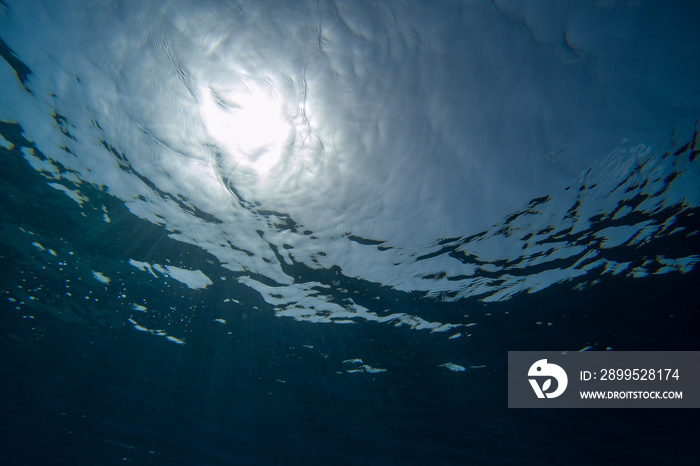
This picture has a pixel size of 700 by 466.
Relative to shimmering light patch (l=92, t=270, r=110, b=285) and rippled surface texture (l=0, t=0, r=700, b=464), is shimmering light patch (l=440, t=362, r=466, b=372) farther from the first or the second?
shimmering light patch (l=92, t=270, r=110, b=285)

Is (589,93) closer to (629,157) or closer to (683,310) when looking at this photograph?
(629,157)

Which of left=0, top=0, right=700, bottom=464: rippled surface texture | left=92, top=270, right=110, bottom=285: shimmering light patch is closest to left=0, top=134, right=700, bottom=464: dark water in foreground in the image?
left=0, top=0, right=700, bottom=464: rippled surface texture

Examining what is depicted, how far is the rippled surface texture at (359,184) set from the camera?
5410 mm

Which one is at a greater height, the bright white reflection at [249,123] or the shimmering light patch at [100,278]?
the bright white reflection at [249,123]

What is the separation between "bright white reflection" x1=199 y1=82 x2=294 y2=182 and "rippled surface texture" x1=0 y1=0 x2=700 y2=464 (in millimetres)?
45

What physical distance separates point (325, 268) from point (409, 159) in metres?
4.65

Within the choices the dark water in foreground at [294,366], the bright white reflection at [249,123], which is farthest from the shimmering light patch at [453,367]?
the bright white reflection at [249,123]

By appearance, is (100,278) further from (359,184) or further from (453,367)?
(453,367)

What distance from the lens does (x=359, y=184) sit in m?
7.46

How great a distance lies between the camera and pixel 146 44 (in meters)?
5.80

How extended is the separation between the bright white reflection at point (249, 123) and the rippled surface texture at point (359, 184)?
0.15 ft

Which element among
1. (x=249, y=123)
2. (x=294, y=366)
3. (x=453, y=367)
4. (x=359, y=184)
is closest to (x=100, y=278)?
(x=294, y=366)

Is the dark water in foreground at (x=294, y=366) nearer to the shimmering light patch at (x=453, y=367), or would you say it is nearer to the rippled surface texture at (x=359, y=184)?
the rippled surface texture at (x=359, y=184)

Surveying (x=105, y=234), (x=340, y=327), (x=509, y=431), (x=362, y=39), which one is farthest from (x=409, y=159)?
(x=509, y=431)
